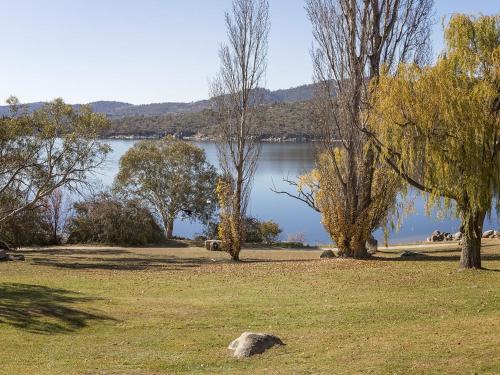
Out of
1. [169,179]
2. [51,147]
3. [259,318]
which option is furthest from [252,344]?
[169,179]

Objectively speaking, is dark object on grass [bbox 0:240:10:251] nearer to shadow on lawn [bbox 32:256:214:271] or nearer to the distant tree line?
shadow on lawn [bbox 32:256:214:271]

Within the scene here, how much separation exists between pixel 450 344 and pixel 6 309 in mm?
9847

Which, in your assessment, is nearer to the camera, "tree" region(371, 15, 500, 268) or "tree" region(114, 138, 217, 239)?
"tree" region(371, 15, 500, 268)

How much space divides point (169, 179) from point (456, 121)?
1056 inches

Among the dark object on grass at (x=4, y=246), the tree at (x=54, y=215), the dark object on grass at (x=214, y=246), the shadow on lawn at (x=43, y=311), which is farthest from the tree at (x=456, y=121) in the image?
the tree at (x=54, y=215)

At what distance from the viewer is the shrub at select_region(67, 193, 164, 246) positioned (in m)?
34.9

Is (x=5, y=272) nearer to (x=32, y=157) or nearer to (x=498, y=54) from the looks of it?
(x=32, y=157)

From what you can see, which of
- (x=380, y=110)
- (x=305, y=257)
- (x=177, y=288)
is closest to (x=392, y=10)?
(x=380, y=110)

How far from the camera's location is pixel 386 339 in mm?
10695

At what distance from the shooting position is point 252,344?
10.4m

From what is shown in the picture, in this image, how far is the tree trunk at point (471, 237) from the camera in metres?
17.5

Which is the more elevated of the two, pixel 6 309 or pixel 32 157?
pixel 32 157

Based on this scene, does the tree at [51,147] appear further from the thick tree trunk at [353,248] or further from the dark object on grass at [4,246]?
the thick tree trunk at [353,248]

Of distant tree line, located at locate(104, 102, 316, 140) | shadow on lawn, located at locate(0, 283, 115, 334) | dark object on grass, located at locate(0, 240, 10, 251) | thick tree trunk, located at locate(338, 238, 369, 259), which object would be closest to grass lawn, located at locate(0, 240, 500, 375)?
shadow on lawn, located at locate(0, 283, 115, 334)
